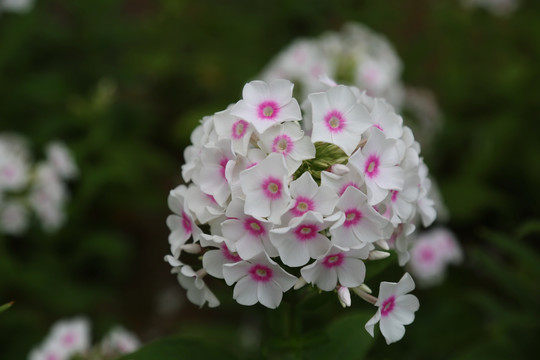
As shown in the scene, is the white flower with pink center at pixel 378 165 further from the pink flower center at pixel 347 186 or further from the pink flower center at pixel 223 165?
the pink flower center at pixel 223 165

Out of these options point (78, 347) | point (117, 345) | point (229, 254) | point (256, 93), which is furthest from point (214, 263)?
point (78, 347)

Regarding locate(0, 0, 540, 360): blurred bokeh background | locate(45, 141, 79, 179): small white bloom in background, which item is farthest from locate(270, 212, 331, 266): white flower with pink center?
locate(45, 141, 79, 179): small white bloom in background

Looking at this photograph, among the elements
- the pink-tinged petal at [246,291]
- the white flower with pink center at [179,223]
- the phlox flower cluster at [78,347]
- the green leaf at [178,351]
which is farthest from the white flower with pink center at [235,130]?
the phlox flower cluster at [78,347]

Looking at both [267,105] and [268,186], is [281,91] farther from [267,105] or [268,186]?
[268,186]

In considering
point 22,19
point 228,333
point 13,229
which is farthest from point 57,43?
point 228,333

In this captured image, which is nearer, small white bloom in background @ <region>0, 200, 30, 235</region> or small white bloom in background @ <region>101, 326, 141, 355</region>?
small white bloom in background @ <region>101, 326, 141, 355</region>

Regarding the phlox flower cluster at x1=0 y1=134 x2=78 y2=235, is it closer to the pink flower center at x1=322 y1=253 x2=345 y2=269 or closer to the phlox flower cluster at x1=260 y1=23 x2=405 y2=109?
the phlox flower cluster at x1=260 y1=23 x2=405 y2=109
